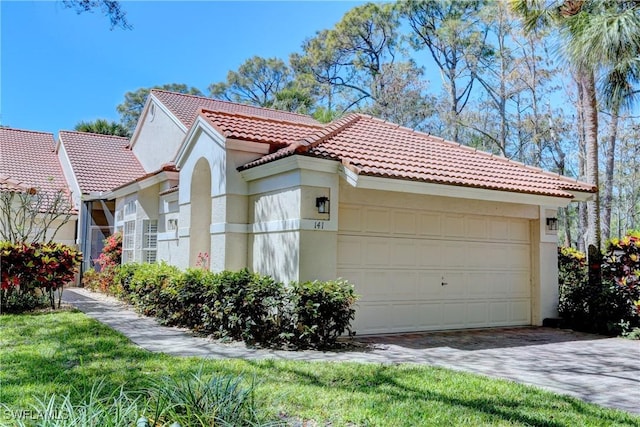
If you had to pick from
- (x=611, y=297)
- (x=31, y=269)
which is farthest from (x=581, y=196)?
(x=31, y=269)

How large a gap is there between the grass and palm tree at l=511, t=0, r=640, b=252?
8.96 meters

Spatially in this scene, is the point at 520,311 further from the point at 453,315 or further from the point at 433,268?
the point at 433,268

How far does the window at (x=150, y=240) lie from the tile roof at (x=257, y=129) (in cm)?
654

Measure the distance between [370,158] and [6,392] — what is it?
7.68m

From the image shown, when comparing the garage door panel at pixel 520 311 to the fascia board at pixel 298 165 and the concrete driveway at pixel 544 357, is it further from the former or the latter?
the fascia board at pixel 298 165

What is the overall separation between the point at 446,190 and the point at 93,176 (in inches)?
705

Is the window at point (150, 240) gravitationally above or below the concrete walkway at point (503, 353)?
above

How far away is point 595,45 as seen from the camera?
11.8 meters

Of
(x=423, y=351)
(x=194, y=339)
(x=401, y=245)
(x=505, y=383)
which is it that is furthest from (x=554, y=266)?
(x=194, y=339)

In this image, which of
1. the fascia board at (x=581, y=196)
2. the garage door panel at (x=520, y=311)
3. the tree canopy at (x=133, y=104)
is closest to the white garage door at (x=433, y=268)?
the garage door panel at (x=520, y=311)

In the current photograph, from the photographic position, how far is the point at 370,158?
10.8 metres

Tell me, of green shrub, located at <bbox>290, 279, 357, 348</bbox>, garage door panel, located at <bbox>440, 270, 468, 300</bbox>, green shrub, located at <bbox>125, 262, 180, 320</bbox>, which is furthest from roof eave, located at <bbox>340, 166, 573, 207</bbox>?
green shrub, located at <bbox>125, 262, 180, 320</bbox>

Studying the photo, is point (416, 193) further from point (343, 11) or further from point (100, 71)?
point (343, 11)

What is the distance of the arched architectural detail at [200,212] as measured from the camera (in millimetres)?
13422
